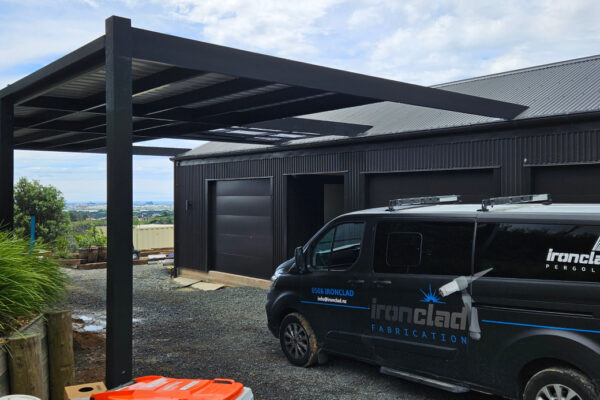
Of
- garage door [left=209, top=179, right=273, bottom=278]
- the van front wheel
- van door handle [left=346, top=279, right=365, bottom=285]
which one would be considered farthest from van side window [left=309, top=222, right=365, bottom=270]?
garage door [left=209, top=179, right=273, bottom=278]

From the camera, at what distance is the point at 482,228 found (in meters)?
5.61

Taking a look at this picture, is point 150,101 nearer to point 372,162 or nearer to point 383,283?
point 372,162

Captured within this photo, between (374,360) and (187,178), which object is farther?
(187,178)

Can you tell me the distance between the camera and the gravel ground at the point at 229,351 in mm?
6477

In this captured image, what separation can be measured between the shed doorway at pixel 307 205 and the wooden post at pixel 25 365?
29.1 ft

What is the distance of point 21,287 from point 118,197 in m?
1.71

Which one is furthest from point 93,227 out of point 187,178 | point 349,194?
point 349,194

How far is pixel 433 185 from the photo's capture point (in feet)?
35.7

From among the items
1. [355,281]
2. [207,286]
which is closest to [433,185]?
[355,281]

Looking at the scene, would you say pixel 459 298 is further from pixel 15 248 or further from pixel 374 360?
pixel 15 248

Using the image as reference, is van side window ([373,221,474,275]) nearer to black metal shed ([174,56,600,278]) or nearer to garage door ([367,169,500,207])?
black metal shed ([174,56,600,278])

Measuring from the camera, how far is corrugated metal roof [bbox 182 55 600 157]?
965cm

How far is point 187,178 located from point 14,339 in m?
12.2

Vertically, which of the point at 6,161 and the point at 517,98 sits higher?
the point at 517,98
